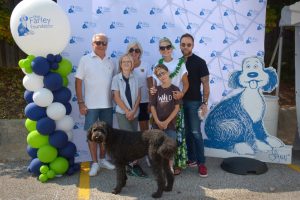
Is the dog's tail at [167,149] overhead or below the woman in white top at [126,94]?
below

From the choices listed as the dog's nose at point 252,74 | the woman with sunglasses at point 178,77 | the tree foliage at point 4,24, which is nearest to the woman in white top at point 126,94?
the woman with sunglasses at point 178,77

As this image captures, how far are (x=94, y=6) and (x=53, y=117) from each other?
1953mm

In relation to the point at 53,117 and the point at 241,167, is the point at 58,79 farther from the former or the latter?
the point at 241,167

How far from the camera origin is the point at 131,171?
5105mm

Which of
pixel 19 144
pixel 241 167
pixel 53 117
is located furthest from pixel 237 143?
pixel 19 144

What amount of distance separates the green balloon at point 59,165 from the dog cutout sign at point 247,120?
2.37 m

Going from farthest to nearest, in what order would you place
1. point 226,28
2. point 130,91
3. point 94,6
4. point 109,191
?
point 226,28 < point 94,6 < point 130,91 < point 109,191

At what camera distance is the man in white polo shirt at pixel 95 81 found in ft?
16.2

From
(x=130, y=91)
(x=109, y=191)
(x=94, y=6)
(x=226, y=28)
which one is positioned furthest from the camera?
(x=226, y=28)

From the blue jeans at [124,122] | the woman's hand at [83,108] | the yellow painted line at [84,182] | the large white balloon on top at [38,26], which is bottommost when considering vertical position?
the yellow painted line at [84,182]

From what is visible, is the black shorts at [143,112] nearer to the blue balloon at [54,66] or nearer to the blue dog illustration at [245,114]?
the blue dog illustration at [245,114]

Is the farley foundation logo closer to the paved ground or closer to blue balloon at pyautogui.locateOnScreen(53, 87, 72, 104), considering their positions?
blue balloon at pyautogui.locateOnScreen(53, 87, 72, 104)

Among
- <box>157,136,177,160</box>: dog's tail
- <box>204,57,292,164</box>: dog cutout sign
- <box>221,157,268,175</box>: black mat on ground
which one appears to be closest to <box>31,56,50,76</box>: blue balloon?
<box>157,136,177,160</box>: dog's tail

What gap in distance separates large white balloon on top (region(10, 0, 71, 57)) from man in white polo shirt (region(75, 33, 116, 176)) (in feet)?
1.57
